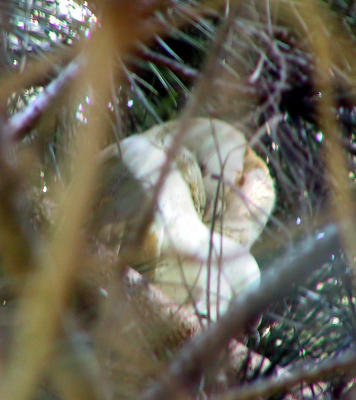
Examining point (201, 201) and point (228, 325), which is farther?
point (201, 201)

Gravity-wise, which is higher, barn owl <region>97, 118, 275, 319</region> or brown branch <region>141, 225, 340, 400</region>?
brown branch <region>141, 225, 340, 400</region>

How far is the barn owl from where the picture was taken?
0.89 metres

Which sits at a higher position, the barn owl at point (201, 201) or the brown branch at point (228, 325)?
the brown branch at point (228, 325)

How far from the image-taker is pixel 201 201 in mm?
1125

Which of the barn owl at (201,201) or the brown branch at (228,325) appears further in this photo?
the barn owl at (201,201)

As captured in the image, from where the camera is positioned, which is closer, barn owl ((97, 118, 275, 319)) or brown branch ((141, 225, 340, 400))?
brown branch ((141, 225, 340, 400))

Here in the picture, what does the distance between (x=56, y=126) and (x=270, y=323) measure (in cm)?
50

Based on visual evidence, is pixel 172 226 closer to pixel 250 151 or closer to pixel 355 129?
pixel 250 151

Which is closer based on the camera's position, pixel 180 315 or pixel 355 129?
pixel 180 315

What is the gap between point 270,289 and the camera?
20cm

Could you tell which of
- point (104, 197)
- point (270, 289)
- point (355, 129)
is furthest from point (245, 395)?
point (355, 129)

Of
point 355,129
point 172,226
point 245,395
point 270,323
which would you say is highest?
point 245,395

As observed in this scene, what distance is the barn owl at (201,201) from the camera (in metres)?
0.89

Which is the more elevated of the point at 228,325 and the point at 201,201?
the point at 228,325
